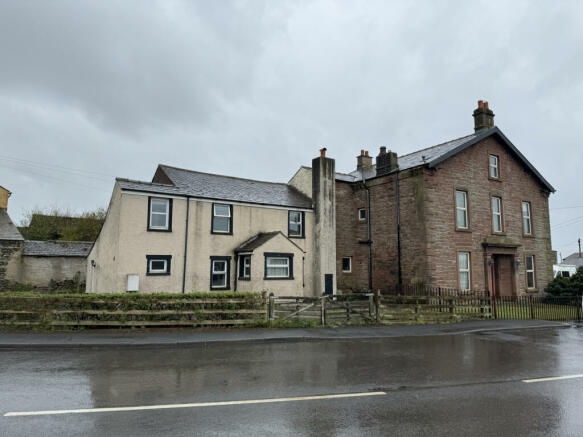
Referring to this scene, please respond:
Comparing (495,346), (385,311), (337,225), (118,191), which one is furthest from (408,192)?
(118,191)

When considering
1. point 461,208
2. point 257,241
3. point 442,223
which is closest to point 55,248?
point 257,241

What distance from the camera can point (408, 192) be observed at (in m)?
23.3

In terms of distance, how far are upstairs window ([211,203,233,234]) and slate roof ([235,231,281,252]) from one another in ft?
3.63

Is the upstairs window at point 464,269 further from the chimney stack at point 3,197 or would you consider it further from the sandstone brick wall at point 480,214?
the chimney stack at point 3,197

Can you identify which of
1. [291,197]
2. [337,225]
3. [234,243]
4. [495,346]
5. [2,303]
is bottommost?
[495,346]

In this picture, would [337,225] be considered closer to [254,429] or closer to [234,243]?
[234,243]

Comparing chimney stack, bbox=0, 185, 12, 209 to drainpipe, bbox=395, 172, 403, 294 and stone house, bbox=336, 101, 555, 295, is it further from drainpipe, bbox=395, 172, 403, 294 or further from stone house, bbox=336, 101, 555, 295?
drainpipe, bbox=395, 172, 403, 294

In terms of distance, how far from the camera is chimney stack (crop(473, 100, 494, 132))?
25.9 m

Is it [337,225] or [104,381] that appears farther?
[337,225]

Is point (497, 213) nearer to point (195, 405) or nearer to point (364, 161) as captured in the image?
point (364, 161)

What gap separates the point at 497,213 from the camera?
83.3ft

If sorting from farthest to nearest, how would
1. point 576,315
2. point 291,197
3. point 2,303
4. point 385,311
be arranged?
point 291,197, point 576,315, point 385,311, point 2,303

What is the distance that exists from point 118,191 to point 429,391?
18.1 metres

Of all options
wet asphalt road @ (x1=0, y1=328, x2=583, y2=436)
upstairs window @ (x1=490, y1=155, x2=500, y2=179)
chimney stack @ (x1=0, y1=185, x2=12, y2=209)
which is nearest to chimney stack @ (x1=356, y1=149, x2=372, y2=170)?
upstairs window @ (x1=490, y1=155, x2=500, y2=179)
